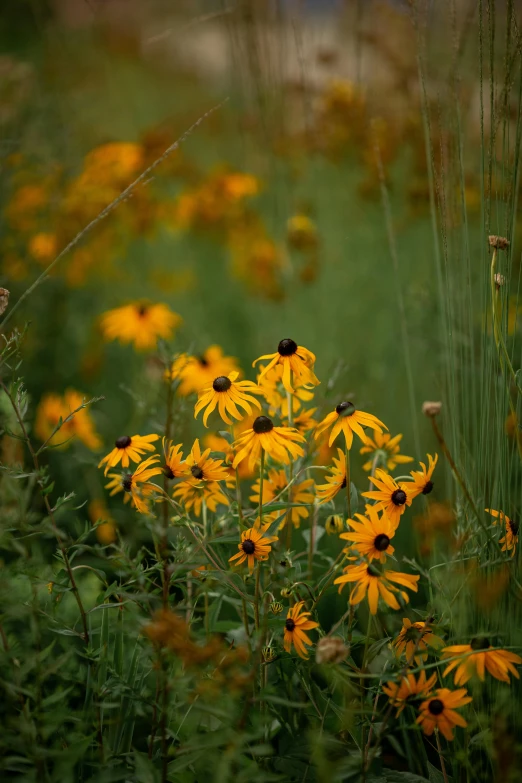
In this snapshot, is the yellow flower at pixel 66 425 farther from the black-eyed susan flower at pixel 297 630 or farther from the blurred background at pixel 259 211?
the black-eyed susan flower at pixel 297 630

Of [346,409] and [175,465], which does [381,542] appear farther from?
[175,465]

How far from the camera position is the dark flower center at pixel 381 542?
79cm

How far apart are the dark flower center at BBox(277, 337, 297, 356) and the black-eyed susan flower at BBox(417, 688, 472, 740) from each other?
482mm

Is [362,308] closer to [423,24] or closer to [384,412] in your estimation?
[384,412]

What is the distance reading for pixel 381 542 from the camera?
2.60 ft

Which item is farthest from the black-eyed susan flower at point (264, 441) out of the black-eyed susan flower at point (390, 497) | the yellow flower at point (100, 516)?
the yellow flower at point (100, 516)

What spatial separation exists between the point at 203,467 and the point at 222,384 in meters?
0.12

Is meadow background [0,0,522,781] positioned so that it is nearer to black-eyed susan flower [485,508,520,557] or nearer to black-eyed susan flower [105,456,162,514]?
black-eyed susan flower [485,508,520,557]

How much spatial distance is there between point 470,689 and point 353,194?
249 cm

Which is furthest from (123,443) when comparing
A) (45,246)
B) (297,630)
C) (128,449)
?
Result: (45,246)

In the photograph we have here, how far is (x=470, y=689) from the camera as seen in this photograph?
96 cm

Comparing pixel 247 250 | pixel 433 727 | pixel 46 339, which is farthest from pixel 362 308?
pixel 433 727

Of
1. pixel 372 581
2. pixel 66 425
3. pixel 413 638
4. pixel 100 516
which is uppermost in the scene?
pixel 372 581

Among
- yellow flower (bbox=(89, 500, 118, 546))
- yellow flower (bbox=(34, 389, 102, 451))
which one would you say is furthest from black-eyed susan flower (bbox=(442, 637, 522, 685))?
yellow flower (bbox=(34, 389, 102, 451))
